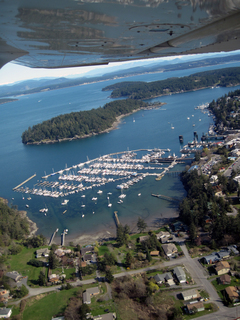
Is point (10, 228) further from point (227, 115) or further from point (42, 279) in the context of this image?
point (227, 115)

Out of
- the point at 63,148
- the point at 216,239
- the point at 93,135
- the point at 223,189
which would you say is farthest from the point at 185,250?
the point at 93,135

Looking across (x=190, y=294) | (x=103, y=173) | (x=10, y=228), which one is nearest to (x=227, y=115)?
(x=103, y=173)

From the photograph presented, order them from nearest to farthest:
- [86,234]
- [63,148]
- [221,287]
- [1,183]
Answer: [221,287]
[86,234]
[1,183]
[63,148]

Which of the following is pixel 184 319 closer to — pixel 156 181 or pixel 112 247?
pixel 112 247

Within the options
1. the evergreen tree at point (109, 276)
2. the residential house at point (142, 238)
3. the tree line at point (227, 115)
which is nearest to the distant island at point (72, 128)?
the tree line at point (227, 115)

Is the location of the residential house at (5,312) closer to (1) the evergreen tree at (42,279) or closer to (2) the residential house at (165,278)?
(1) the evergreen tree at (42,279)
